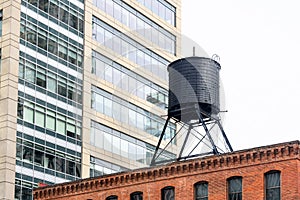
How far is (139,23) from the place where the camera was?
3273 inches

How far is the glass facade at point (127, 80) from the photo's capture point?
7744 centimetres

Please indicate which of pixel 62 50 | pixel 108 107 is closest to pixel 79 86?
pixel 62 50

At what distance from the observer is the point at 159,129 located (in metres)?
83.6

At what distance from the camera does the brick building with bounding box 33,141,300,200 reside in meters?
43.1

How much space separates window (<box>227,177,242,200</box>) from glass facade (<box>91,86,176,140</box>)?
31.9 meters

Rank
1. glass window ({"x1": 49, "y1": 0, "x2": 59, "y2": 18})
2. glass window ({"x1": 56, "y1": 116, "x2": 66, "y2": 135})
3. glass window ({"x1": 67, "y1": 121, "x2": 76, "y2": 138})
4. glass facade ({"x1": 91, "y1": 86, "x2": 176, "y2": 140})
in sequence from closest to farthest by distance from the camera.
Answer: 1. glass window ({"x1": 56, "y1": 116, "x2": 66, "y2": 135})
2. glass window ({"x1": 67, "y1": 121, "x2": 76, "y2": 138})
3. glass window ({"x1": 49, "y1": 0, "x2": 59, "y2": 18})
4. glass facade ({"x1": 91, "y1": 86, "x2": 176, "y2": 140})

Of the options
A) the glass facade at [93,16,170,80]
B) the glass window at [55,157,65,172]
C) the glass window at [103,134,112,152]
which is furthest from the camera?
the glass facade at [93,16,170,80]

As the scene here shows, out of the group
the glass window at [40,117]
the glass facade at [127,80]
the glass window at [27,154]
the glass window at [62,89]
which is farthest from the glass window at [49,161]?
the glass facade at [127,80]

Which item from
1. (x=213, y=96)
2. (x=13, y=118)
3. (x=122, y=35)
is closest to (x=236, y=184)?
(x=213, y=96)

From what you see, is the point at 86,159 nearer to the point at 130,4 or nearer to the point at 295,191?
the point at 130,4

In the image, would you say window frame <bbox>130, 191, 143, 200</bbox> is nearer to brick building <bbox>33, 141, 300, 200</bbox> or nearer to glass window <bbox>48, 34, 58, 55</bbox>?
brick building <bbox>33, 141, 300, 200</bbox>

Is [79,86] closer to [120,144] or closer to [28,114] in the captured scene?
[120,144]

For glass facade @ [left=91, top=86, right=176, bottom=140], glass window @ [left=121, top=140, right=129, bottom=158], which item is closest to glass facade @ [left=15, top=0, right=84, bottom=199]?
glass facade @ [left=91, top=86, right=176, bottom=140]

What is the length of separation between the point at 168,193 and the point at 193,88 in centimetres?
739
